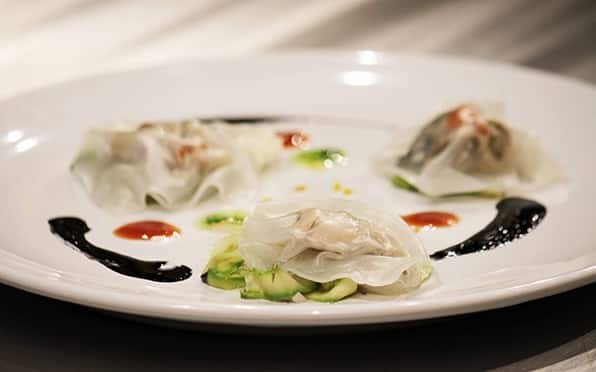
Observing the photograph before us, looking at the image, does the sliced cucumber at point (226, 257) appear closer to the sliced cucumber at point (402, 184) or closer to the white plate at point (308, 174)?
the white plate at point (308, 174)

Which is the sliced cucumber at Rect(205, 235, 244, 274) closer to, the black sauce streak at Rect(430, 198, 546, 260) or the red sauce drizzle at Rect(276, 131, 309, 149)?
the black sauce streak at Rect(430, 198, 546, 260)

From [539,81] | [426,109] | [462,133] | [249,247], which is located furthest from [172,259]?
[539,81]

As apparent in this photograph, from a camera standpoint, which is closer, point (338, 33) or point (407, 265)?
point (407, 265)

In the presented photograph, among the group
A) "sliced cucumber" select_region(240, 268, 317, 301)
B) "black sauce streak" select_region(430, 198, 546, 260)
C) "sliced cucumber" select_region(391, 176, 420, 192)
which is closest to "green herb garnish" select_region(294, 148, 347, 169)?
"sliced cucumber" select_region(391, 176, 420, 192)

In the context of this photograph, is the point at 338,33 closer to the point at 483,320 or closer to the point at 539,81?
the point at 539,81

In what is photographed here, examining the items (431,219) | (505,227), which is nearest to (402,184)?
(431,219)
